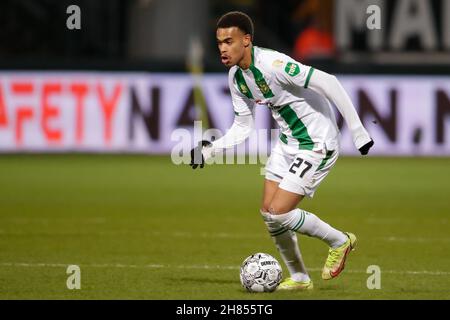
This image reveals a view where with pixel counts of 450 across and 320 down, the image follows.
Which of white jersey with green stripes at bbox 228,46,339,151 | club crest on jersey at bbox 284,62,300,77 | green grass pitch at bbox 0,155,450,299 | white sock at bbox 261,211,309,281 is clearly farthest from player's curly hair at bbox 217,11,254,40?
green grass pitch at bbox 0,155,450,299

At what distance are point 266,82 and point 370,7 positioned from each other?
15090 millimetres

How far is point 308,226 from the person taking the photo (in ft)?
26.6

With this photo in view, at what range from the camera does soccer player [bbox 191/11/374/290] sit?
8.00m

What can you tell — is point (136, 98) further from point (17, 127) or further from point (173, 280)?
point (173, 280)

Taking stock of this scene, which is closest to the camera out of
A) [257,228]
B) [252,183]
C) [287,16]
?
[257,228]

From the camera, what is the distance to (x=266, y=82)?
319 inches

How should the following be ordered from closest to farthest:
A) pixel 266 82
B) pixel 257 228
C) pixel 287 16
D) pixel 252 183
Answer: pixel 266 82 < pixel 257 228 < pixel 252 183 < pixel 287 16

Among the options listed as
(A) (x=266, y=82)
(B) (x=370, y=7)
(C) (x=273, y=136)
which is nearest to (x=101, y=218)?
(A) (x=266, y=82)

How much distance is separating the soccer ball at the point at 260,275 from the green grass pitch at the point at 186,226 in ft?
0.33

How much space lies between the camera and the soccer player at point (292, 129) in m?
8.00

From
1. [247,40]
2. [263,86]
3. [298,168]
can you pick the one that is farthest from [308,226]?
[247,40]

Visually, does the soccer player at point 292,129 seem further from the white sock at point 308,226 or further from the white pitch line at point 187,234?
the white pitch line at point 187,234

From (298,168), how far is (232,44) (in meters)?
1.03

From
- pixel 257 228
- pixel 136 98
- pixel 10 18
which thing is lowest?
pixel 257 228
